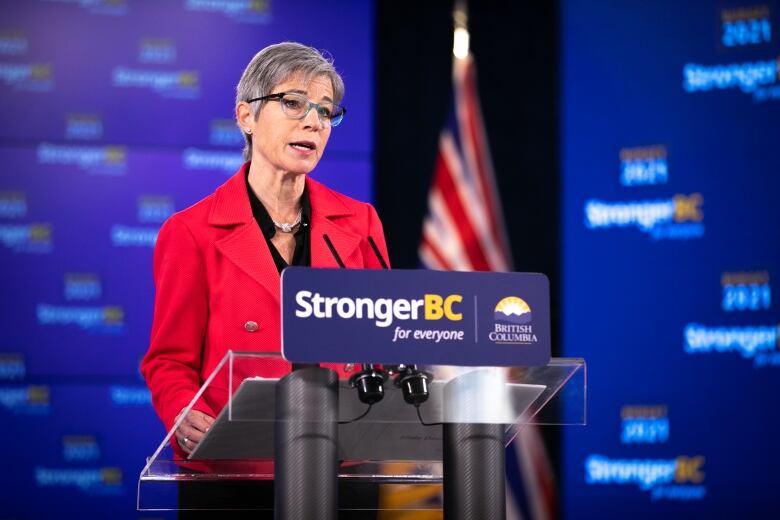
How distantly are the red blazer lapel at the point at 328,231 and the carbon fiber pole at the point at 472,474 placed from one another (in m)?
0.71

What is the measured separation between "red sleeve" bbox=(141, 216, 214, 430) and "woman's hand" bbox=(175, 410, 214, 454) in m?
0.41

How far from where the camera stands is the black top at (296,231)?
2271 mm

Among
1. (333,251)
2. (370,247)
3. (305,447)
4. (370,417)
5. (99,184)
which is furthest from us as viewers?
(99,184)

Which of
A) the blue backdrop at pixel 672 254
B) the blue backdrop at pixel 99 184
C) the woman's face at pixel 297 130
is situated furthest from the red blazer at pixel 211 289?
the blue backdrop at pixel 672 254

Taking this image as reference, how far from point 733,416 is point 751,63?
1476 millimetres

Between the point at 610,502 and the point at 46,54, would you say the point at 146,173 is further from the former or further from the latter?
the point at 610,502

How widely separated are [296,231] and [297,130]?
8.4 inches

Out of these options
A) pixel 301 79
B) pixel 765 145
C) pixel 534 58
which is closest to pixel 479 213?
pixel 534 58

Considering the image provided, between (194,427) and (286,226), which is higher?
(286,226)

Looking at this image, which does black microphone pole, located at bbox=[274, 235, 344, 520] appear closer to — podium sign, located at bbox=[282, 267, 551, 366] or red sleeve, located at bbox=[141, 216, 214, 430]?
podium sign, located at bbox=[282, 267, 551, 366]

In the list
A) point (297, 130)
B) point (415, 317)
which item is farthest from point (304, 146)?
point (415, 317)

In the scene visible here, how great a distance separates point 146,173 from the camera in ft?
15.1

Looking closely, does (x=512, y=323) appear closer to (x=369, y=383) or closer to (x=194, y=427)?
(x=369, y=383)

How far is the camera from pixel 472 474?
1562mm
